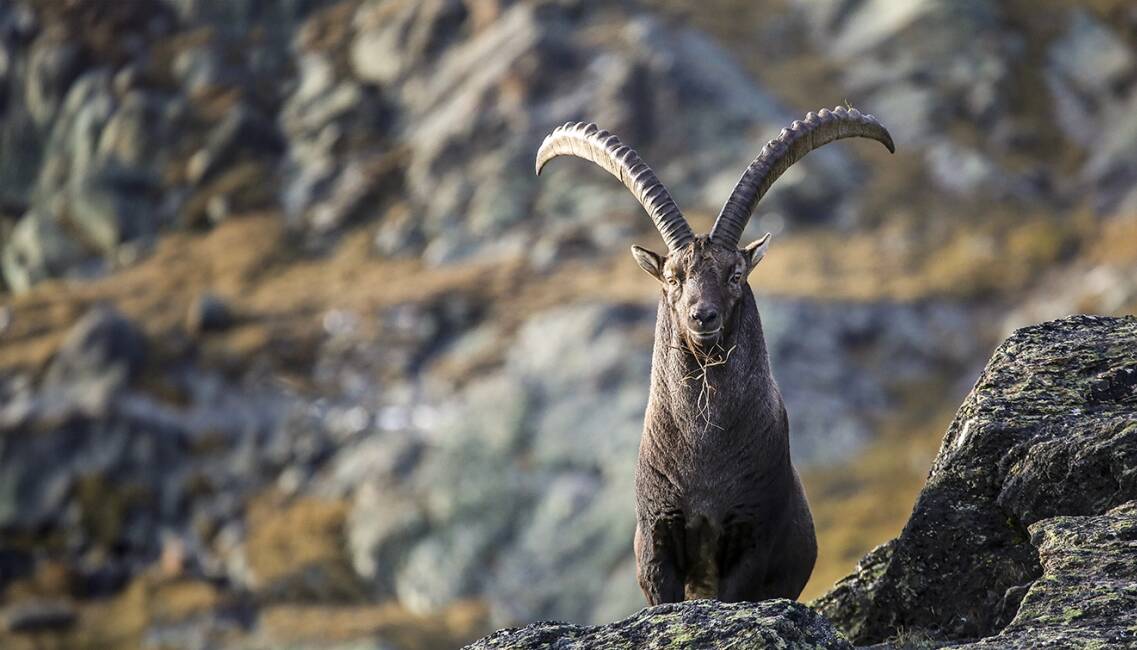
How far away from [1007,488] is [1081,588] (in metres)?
1.69

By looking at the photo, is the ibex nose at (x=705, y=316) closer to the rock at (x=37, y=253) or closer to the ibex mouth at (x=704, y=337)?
the ibex mouth at (x=704, y=337)

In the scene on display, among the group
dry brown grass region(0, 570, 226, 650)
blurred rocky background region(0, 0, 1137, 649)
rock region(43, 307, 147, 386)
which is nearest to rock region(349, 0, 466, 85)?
blurred rocky background region(0, 0, 1137, 649)

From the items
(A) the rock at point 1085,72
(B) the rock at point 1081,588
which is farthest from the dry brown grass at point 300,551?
(B) the rock at point 1081,588

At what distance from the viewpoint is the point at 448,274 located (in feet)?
198

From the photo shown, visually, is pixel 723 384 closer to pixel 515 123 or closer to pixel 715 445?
pixel 715 445

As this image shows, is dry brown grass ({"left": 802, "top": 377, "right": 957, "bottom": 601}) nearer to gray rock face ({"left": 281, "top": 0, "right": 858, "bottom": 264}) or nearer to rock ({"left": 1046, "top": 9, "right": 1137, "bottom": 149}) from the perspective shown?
gray rock face ({"left": 281, "top": 0, "right": 858, "bottom": 264})

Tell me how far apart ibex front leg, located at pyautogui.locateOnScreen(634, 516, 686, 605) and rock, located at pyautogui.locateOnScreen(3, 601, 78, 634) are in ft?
133

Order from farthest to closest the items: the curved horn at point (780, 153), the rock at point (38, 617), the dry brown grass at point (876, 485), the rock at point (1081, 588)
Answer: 1. the rock at point (38, 617)
2. the dry brown grass at point (876, 485)
3. the curved horn at point (780, 153)
4. the rock at point (1081, 588)

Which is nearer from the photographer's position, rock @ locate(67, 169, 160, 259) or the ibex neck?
the ibex neck

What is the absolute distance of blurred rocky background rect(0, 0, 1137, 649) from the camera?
151ft

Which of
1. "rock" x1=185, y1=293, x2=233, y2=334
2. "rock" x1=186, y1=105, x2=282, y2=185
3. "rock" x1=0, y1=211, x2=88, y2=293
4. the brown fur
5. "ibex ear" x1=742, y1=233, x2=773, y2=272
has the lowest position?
the brown fur

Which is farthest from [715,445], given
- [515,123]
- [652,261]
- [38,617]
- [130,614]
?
[515,123]

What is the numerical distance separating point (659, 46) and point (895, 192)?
15120 millimetres

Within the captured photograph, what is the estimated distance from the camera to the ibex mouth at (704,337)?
37.7ft
